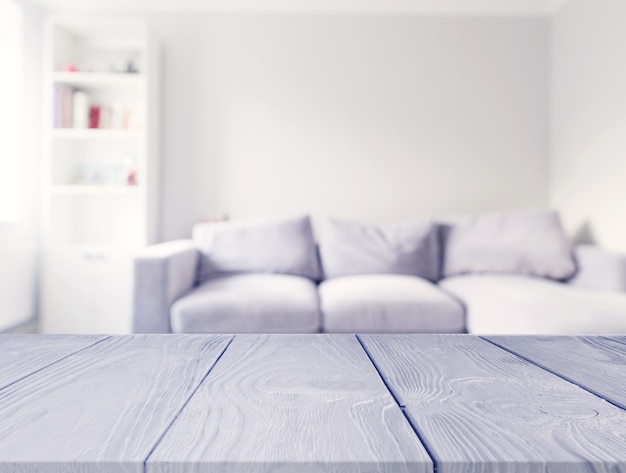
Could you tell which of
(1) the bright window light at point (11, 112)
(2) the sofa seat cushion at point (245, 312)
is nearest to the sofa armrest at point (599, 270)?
(2) the sofa seat cushion at point (245, 312)

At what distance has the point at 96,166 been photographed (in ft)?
12.2

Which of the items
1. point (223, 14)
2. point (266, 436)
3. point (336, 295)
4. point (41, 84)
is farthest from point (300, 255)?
point (266, 436)

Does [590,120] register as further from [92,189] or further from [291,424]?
[291,424]

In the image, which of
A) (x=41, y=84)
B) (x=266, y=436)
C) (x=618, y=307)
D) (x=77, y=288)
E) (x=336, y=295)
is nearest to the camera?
(x=266, y=436)

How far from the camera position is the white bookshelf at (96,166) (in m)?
3.29

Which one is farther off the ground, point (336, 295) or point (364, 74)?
point (364, 74)

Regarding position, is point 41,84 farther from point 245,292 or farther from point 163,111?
point 245,292

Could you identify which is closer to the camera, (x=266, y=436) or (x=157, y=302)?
(x=266, y=436)

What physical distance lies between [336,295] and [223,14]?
7.68ft

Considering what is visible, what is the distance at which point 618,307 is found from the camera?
2020 millimetres

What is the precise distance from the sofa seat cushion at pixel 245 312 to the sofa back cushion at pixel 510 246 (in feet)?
3.66

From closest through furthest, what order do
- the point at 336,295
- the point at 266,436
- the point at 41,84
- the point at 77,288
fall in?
the point at 266,436, the point at 336,295, the point at 77,288, the point at 41,84

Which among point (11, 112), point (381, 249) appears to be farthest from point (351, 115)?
point (11, 112)

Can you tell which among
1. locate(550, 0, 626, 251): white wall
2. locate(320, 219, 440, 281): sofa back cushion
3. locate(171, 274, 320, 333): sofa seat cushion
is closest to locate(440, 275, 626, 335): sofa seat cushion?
locate(320, 219, 440, 281): sofa back cushion
